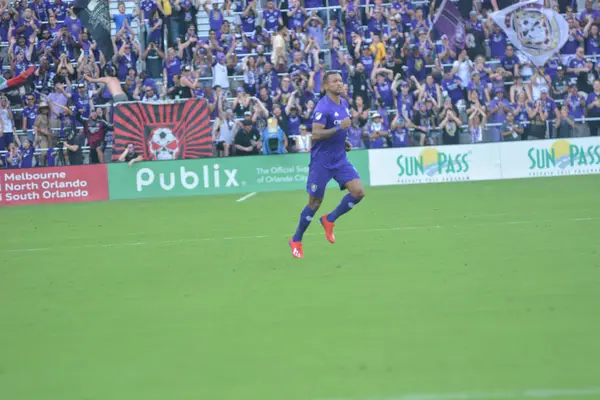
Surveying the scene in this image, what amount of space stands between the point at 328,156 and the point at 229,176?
1227cm

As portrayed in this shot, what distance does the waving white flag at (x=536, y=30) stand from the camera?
81.1 ft

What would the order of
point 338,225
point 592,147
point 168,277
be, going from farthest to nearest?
point 592,147
point 338,225
point 168,277

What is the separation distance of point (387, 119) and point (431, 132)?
4.00 feet

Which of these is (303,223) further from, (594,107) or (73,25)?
(73,25)

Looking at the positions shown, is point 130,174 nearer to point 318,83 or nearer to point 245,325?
point 318,83

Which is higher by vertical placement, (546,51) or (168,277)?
(546,51)

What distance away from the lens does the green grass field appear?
18.3 ft

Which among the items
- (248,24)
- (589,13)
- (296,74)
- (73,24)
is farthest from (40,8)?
(589,13)

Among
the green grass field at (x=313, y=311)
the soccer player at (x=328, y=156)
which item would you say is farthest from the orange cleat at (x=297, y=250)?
the green grass field at (x=313, y=311)

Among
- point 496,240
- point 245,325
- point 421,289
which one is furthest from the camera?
point 496,240

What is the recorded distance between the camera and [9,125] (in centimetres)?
2500

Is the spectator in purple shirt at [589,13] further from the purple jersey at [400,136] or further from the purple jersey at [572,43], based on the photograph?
the purple jersey at [400,136]

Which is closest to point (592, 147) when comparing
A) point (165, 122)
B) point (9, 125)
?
point (165, 122)

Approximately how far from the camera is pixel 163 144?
24203 mm
